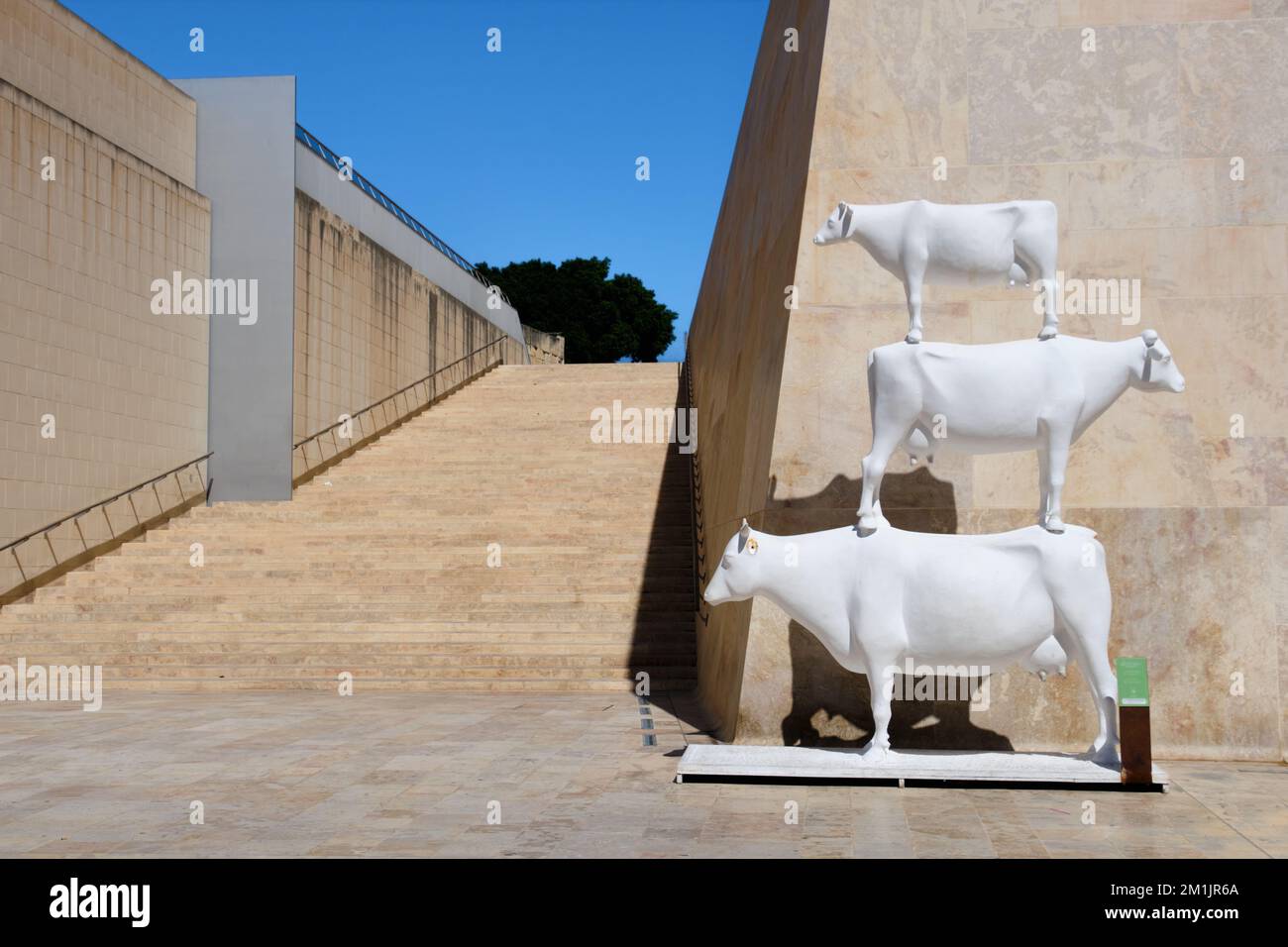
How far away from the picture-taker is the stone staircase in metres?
10.8

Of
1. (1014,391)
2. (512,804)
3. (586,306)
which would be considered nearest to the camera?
(512,804)

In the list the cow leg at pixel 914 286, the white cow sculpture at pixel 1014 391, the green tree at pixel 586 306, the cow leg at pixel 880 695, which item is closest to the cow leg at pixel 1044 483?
the white cow sculpture at pixel 1014 391

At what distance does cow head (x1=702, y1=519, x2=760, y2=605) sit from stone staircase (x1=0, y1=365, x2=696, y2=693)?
4283 millimetres

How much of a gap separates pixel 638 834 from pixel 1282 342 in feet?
17.2

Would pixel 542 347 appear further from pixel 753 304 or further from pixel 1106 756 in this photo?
pixel 1106 756

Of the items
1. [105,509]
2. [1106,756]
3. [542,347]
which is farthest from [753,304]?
[542,347]

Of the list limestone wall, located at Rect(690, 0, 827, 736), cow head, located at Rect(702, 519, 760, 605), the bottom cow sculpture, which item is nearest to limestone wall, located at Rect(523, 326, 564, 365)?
limestone wall, located at Rect(690, 0, 827, 736)

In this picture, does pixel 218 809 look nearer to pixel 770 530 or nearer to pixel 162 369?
pixel 770 530

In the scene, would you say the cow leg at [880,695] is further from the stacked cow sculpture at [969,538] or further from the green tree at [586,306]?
the green tree at [586,306]

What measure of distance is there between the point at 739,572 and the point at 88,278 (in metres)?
10.8

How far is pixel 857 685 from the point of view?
6.89 meters

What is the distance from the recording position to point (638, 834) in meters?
4.79
